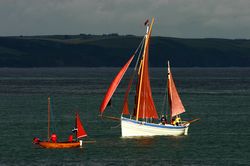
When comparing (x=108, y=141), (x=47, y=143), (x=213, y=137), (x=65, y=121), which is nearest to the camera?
(x=47, y=143)

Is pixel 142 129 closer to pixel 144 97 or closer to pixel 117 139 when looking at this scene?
pixel 117 139

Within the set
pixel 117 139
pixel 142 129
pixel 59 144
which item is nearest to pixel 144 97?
pixel 142 129

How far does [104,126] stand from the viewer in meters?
102

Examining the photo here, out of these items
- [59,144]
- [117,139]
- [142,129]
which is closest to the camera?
[59,144]

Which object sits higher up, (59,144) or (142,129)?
(142,129)

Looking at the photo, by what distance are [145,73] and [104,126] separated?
17.3 m

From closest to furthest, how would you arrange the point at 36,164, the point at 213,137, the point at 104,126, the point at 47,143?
the point at 36,164 < the point at 47,143 < the point at 213,137 < the point at 104,126

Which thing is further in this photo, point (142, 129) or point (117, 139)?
point (117, 139)

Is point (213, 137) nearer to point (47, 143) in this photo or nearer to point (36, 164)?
point (47, 143)

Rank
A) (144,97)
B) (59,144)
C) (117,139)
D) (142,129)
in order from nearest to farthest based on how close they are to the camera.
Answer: (59,144) → (142,129) → (117,139) → (144,97)

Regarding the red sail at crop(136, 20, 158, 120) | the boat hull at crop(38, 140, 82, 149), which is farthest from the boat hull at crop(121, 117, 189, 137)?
the boat hull at crop(38, 140, 82, 149)

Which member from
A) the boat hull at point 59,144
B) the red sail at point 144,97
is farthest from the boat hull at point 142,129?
the boat hull at point 59,144

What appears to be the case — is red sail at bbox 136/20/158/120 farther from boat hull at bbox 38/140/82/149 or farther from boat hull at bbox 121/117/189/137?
boat hull at bbox 38/140/82/149

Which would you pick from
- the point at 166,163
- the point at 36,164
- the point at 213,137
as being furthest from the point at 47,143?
the point at 213,137
